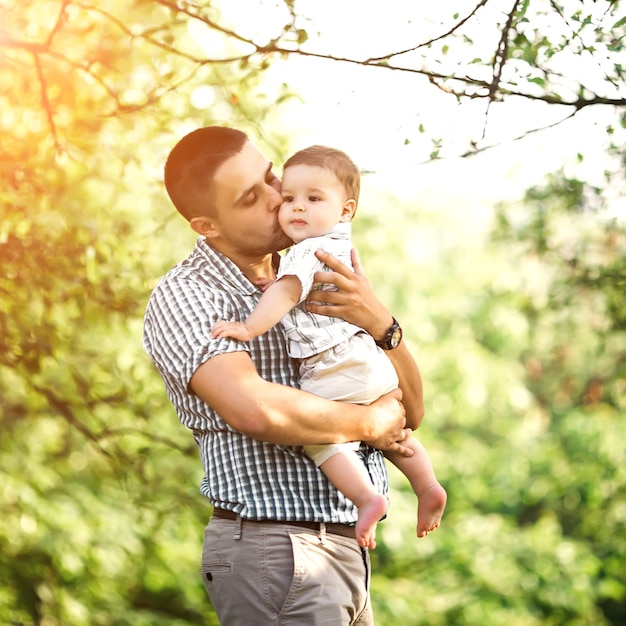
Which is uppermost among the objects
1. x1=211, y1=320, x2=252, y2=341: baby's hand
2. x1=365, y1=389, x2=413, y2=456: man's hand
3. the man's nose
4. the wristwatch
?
the man's nose

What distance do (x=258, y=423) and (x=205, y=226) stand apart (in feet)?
2.07

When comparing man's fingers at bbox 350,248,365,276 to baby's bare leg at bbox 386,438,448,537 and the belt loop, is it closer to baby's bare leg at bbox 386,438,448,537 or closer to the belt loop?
baby's bare leg at bbox 386,438,448,537

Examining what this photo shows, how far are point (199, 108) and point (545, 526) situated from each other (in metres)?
5.15

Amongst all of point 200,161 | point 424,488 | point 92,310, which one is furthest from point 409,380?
point 92,310

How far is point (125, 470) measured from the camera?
18.5 feet

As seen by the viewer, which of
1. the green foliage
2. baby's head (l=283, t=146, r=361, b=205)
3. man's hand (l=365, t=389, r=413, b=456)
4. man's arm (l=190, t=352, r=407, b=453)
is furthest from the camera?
the green foliage

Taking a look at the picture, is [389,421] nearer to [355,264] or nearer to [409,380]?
[409,380]

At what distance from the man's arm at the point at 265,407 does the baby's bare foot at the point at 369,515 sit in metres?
0.14

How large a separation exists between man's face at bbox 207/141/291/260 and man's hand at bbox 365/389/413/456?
442 mm

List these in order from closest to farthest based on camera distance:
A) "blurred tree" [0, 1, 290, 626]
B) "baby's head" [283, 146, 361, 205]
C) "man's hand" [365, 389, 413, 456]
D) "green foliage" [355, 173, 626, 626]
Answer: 1. "man's hand" [365, 389, 413, 456]
2. "baby's head" [283, 146, 361, 205]
3. "blurred tree" [0, 1, 290, 626]
4. "green foliage" [355, 173, 626, 626]

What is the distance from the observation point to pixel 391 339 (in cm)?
238

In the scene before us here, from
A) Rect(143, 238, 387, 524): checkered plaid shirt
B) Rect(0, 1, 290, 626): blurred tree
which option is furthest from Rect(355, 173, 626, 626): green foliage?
Rect(143, 238, 387, 524): checkered plaid shirt

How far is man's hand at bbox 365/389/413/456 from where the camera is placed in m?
2.26

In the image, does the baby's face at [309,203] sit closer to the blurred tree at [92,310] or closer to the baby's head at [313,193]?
the baby's head at [313,193]
